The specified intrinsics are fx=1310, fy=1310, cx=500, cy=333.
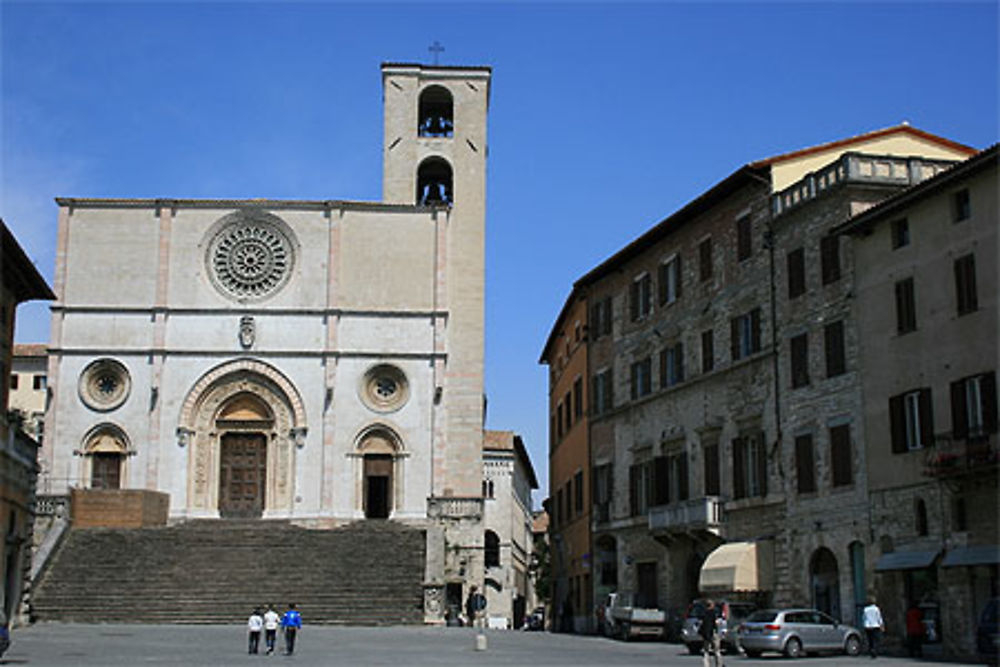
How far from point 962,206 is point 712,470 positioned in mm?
11922

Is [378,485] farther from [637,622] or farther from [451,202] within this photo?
[637,622]

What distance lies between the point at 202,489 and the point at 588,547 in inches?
580

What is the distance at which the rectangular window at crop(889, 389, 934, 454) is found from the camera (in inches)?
1096

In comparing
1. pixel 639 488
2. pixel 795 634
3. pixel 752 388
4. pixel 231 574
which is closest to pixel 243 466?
pixel 231 574

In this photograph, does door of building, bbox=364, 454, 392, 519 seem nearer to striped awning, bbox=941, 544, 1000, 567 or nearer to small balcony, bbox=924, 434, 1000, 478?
small balcony, bbox=924, 434, 1000, 478

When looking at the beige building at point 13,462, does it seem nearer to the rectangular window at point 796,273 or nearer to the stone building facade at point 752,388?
the stone building facade at point 752,388

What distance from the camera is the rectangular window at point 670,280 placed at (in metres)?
40.0

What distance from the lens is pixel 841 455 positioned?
31.0m

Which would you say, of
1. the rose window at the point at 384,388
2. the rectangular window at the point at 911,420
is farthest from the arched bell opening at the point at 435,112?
the rectangular window at the point at 911,420

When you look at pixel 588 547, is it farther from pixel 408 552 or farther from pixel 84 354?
pixel 84 354


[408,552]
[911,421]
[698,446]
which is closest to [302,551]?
[408,552]

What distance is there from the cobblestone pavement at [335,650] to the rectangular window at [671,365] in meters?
7.90

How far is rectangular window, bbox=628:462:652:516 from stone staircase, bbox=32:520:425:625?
7.14 metres

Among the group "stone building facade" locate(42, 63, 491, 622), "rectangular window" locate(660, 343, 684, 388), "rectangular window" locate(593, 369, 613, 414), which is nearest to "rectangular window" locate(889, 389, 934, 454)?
"rectangular window" locate(660, 343, 684, 388)
